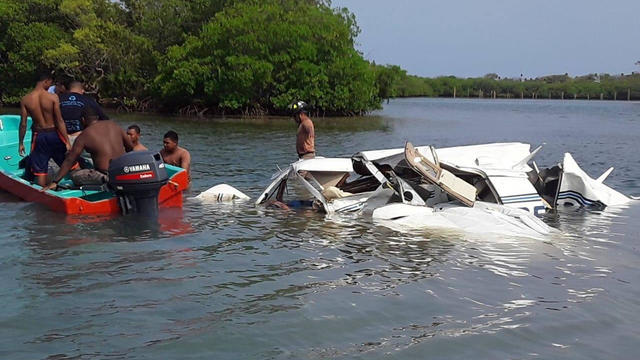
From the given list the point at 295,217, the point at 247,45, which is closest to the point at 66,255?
the point at 295,217

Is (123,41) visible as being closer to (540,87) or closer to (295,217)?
(295,217)

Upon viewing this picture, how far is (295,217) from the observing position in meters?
11.2

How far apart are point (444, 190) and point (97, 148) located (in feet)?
17.0

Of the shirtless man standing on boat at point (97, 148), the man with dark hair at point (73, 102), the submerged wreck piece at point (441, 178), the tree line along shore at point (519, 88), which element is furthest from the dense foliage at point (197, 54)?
the tree line along shore at point (519, 88)

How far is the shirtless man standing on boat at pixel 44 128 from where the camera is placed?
437 inches

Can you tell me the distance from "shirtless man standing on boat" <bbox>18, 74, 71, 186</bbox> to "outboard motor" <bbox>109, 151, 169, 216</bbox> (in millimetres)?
2073

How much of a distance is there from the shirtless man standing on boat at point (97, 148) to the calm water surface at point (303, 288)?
0.65 m

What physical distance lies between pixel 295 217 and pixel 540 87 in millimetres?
110683

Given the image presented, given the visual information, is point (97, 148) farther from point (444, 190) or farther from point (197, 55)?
point (197, 55)

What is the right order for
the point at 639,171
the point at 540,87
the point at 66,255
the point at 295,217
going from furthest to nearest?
the point at 540,87 < the point at 639,171 < the point at 295,217 < the point at 66,255

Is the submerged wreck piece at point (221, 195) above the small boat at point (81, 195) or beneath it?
beneath

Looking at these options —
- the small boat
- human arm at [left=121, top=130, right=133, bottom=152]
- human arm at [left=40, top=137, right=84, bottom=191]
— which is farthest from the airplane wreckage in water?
human arm at [left=40, top=137, right=84, bottom=191]

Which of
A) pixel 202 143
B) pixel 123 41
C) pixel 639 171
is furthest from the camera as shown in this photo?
pixel 123 41

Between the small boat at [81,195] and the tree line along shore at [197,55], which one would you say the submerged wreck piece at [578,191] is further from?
the tree line along shore at [197,55]
